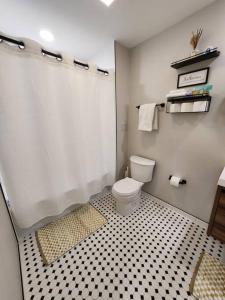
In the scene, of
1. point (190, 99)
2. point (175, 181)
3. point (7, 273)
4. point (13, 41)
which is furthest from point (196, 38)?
point (7, 273)

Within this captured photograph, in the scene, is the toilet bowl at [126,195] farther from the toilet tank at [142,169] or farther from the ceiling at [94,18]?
the ceiling at [94,18]

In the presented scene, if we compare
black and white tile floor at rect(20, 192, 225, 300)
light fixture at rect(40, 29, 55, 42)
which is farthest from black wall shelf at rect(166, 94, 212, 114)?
light fixture at rect(40, 29, 55, 42)

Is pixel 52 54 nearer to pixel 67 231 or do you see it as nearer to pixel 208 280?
pixel 67 231

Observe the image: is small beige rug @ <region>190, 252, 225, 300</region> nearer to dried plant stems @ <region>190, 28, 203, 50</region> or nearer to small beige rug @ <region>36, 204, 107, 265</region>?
small beige rug @ <region>36, 204, 107, 265</region>

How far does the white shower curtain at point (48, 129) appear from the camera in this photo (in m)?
1.17

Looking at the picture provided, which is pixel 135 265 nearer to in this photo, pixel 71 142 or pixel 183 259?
pixel 183 259

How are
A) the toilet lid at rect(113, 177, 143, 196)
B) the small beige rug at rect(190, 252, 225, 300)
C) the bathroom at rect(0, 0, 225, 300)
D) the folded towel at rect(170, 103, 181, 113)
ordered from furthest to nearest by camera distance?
the toilet lid at rect(113, 177, 143, 196) < the folded towel at rect(170, 103, 181, 113) < the bathroom at rect(0, 0, 225, 300) < the small beige rug at rect(190, 252, 225, 300)

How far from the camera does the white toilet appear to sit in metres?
1.69

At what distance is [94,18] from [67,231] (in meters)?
2.43

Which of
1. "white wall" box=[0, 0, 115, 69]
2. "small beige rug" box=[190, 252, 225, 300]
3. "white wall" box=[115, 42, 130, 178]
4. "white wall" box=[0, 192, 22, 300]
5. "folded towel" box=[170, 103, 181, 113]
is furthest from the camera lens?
"white wall" box=[115, 42, 130, 178]

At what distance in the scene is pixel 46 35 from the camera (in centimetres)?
168

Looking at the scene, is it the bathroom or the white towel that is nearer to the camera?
the bathroom

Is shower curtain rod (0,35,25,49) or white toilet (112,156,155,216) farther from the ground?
shower curtain rod (0,35,25,49)

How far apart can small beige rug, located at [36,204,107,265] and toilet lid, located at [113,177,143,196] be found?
452 millimetres
